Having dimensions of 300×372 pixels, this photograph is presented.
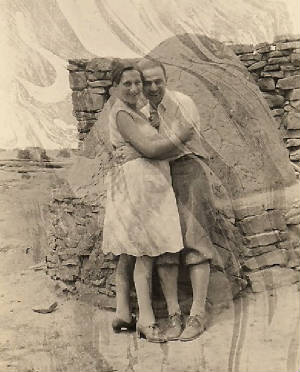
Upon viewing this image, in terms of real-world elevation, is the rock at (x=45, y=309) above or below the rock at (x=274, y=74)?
below

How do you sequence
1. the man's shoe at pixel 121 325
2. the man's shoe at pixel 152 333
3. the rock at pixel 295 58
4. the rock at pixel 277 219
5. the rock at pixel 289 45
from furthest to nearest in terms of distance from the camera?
the rock at pixel 295 58 < the rock at pixel 289 45 < the rock at pixel 277 219 < the man's shoe at pixel 121 325 < the man's shoe at pixel 152 333

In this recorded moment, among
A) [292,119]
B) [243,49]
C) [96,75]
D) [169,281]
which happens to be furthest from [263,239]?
[96,75]

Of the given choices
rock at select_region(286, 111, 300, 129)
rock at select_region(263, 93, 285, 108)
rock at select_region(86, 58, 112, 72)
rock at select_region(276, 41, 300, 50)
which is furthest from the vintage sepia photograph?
rock at select_region(286, 111, 300, 129)

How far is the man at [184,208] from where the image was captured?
14.8ft

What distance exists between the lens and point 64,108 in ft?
21.9

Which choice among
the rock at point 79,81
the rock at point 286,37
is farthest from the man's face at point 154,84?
the rock at point 79,81

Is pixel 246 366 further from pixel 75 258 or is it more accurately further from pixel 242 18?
pixel 242 18

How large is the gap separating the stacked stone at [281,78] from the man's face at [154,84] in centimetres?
254

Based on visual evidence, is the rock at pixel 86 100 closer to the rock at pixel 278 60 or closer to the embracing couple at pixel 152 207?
the rock at pixel 278 60

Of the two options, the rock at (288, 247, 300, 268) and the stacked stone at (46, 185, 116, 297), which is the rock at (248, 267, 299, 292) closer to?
the rock at (288, 247, 300, 268)

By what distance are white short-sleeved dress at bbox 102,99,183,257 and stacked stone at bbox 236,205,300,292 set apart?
100 cm

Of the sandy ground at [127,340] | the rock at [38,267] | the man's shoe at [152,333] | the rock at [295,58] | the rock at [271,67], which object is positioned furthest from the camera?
the rock at [271,67]

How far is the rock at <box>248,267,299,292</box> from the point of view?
5.19m

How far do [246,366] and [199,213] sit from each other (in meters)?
1.19
